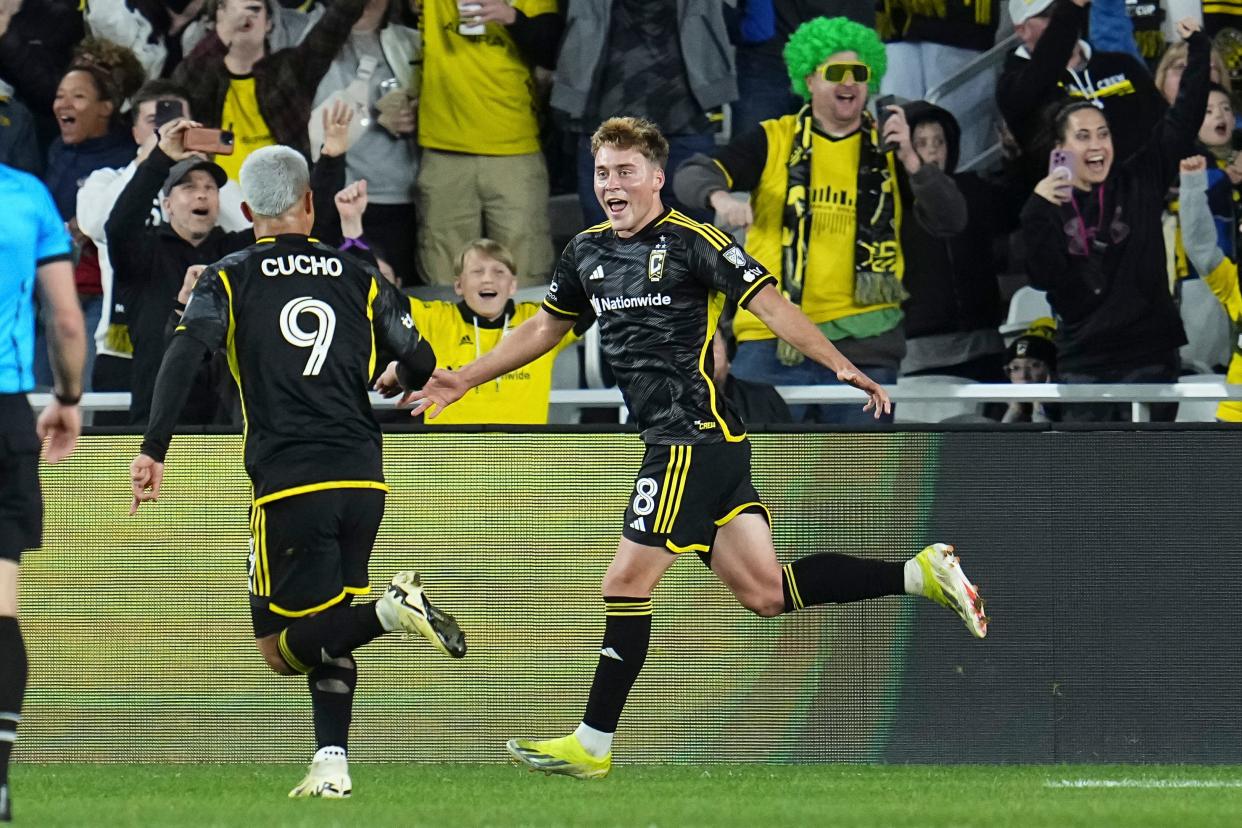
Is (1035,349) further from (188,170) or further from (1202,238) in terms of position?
(188,170)

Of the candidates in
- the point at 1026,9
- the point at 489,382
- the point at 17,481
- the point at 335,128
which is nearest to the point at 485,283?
the point at 489,382

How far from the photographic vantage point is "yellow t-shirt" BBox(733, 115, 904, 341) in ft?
34.2

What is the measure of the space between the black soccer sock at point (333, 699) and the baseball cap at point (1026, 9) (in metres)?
6.11

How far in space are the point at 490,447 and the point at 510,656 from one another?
0.91m

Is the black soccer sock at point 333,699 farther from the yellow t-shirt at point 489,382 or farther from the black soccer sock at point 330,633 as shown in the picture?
the yellow t-shirt at point 489,382

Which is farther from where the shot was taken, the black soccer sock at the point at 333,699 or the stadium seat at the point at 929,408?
the stadium seat at the point at 929,408

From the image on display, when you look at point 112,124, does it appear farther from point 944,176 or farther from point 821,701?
point 821,701

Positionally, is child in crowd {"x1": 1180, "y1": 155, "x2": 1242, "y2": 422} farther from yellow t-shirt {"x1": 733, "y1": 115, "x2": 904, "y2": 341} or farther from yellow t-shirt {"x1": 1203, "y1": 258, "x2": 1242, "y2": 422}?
yellow t-shirt {"x1": 733, "y1": 115, "x2": 904, "y2": 341}

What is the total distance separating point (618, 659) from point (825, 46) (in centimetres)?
417

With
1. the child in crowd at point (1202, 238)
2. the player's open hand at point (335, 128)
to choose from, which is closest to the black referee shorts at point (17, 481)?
the player's open hand at point (335, 128)

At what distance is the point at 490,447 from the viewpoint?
346 inches

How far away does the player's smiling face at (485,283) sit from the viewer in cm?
1004

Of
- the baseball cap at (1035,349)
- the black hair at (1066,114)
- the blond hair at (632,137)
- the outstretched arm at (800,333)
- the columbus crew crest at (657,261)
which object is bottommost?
the baseball cap at (1035,349)

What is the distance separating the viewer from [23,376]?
6.08 meters
